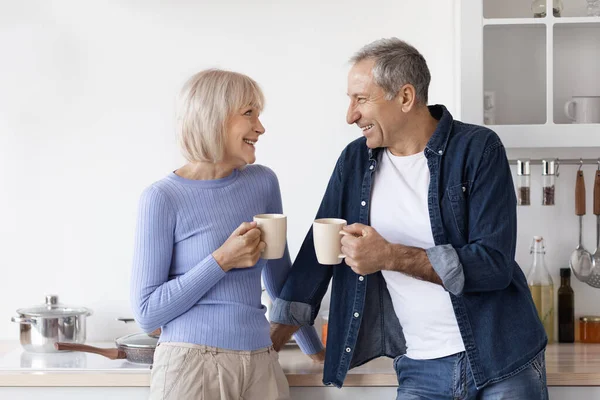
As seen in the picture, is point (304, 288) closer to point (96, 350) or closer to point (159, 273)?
point (159, 273)

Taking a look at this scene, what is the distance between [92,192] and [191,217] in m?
0.95

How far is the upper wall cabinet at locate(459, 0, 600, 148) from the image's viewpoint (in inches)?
88.6

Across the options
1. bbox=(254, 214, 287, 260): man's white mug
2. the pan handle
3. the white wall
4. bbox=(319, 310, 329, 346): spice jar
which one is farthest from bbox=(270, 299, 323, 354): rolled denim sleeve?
the white wall

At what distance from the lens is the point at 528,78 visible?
2.27 metres

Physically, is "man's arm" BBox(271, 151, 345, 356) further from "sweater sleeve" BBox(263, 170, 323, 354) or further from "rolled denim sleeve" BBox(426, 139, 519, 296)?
"rolled denim sleeve" BBox(426, 139, 519, 296)

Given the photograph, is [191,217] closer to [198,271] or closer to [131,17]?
[198,271]

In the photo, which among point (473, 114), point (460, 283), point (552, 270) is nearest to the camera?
point (460, 283)

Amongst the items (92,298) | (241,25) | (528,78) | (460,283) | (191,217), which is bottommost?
(92,298)

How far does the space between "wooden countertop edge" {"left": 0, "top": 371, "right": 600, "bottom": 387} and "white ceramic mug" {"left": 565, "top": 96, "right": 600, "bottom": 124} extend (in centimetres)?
72

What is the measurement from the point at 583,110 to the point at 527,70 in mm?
198

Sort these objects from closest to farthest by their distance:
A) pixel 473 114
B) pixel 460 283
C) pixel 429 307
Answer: pixel 460 283 < pixel 429 307 < pixel 473 114

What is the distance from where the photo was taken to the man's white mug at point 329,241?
5.47 ft

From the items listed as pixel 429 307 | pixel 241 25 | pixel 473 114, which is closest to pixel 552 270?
pixel 473 114

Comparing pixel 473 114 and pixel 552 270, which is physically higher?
pixel 473 114
